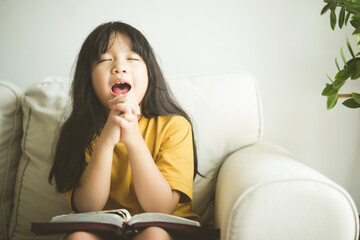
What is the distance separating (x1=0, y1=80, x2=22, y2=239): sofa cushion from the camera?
39.9 inches

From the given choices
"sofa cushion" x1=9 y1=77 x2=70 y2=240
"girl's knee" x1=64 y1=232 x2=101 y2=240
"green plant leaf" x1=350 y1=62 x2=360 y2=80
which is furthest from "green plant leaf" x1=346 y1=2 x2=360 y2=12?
"sofa cushion" x1=9 y1=77 x2=70 y2=240

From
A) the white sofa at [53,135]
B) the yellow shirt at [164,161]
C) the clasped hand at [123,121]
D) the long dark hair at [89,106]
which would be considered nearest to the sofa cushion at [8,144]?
the white sofa at [53,135]

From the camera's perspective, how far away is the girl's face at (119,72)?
0.80 m

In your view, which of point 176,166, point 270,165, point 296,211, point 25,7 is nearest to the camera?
point 296,211

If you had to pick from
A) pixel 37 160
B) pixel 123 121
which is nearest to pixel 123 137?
pixel 123 121

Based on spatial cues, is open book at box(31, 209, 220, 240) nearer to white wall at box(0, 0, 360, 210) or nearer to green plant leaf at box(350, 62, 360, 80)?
green plant leaf at box(350, 62, 360, 80)

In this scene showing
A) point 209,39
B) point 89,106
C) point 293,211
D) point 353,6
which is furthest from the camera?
point 209,39

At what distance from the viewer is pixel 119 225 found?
611 mm

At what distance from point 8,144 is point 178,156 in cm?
64

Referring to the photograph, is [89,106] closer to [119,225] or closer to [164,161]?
[164,161]

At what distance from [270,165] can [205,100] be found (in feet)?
1.24

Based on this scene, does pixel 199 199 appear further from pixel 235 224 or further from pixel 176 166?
pixel 235 224

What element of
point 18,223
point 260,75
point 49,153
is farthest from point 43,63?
point 260,75

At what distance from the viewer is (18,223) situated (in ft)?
3.23
